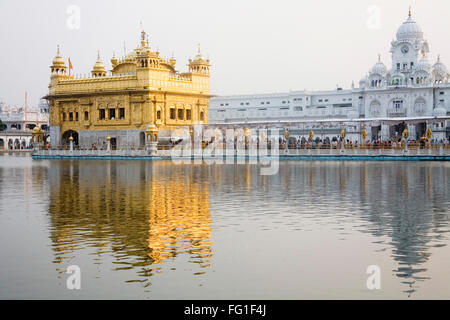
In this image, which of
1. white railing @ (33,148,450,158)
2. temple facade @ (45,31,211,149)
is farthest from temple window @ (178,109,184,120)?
white railing @ (33,148,450,158)

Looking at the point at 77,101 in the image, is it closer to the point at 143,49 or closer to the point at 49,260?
the point at 143,49

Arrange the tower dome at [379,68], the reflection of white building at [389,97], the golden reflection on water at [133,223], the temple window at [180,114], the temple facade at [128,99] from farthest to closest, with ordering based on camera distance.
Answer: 1. the tower dome at [379,68]
2. the reflection of white building at [389,97]
3. the temple window at [180,114]
4. the temple facade at [128,99]
5. the golden reflection on water at [133,223]

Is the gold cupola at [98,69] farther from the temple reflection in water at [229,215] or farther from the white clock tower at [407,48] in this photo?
the white clock tower at [407,48]

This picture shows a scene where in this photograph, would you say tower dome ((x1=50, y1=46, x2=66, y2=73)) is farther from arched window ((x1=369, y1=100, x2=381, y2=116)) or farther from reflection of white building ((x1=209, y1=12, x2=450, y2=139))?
arched window ((x1=369, y1=100, x2=381, y2=116))

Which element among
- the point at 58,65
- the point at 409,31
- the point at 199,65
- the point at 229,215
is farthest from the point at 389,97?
the point at 229,215

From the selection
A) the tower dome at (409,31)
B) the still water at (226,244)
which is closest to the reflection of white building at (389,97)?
the tower dome at (409,31)

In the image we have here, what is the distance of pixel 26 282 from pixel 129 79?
51564 mm

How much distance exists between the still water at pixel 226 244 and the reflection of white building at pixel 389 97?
6865 centimetres

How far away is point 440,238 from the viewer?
445 inches

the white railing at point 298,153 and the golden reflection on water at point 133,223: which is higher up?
the white railing at point 298,153

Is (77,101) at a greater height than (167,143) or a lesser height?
greater

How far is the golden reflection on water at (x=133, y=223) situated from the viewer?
399 inches

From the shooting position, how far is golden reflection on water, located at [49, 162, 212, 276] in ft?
33.2

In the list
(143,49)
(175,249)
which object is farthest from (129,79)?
(175,249)
